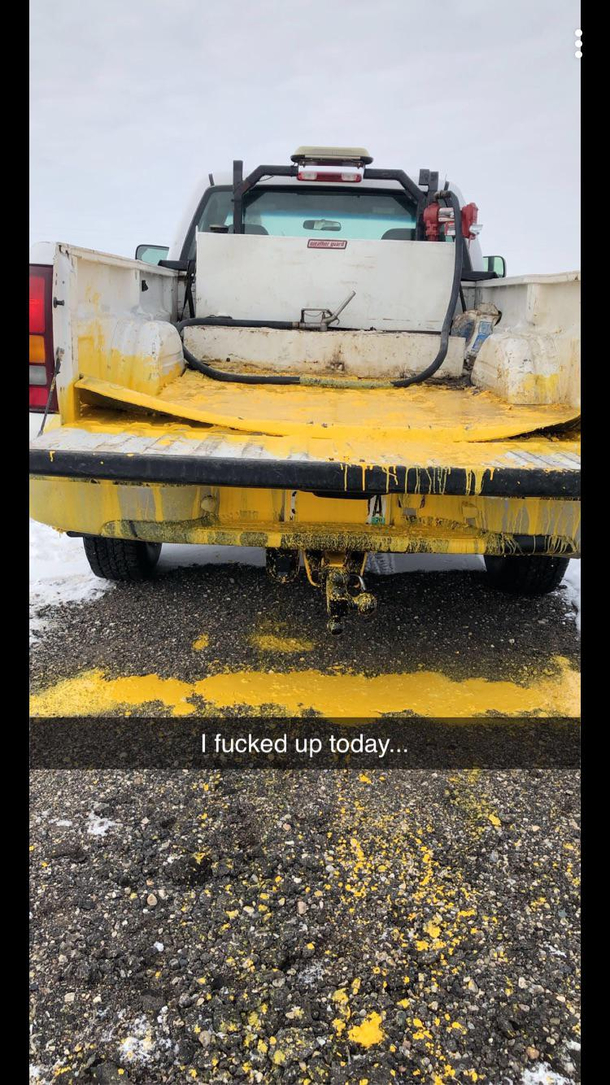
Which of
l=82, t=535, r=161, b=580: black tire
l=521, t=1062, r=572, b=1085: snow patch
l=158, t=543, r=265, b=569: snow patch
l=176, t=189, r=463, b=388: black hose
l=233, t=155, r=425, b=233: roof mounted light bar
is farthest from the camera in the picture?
l=233, t=155, r=425, b=233: roof mounted light bar

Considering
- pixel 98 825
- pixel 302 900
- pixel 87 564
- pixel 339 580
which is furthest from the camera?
pixel 87 564

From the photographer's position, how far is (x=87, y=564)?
396 cm

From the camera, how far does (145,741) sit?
2322 mm

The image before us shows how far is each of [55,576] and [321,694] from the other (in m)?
1.90

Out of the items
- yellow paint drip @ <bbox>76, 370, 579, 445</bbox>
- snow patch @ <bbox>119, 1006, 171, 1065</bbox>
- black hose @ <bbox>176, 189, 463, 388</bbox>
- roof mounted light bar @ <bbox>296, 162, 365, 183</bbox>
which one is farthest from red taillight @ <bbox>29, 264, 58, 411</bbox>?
roof mounted light bar @ <bbox>296, 162, 365, 183</bbox>

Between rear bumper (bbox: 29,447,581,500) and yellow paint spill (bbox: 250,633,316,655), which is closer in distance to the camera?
rear bumper (bbox: 29,447,581,500)

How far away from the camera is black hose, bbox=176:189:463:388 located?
322 centimetres

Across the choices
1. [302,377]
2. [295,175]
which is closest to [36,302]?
[302,377]

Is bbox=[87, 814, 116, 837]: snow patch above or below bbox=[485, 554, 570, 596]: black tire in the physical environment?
below

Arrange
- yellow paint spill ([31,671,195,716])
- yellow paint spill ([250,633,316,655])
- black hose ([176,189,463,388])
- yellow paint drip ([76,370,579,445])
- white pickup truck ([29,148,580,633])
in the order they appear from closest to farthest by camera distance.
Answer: white pickup truck ([29,148,580,633])
yellow paint drip ([76,370,579,445])
yellow paint spill ([31,671,195,716])
yellow paint spill ([250,633,316,655])
black hose ([176,189,463,388])

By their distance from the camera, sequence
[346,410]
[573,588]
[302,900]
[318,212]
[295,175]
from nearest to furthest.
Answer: [302,900], [346,410], [573,588], [295,175], [318,212]

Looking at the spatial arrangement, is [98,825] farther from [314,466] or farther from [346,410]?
[346,410]

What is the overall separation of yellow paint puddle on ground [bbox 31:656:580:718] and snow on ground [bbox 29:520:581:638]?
84cm

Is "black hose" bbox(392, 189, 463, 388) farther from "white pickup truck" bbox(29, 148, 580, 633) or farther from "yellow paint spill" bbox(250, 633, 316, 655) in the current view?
"yellow paint spill" bbox(250, 633, 316, 655)
